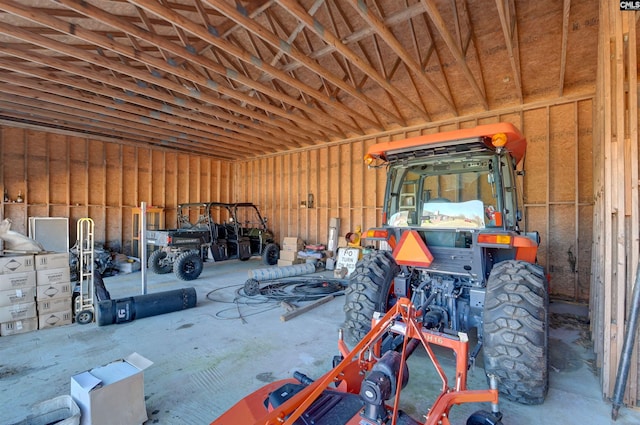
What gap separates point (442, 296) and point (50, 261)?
16.3ft

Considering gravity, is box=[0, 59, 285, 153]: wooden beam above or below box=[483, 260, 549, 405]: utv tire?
above

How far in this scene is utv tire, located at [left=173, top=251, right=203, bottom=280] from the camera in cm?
675

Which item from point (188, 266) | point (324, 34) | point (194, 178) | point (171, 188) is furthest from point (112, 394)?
point (194, 178)

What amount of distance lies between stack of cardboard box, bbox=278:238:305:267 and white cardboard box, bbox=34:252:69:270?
18.1ft

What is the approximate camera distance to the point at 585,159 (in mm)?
5492

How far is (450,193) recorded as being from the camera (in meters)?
3.38

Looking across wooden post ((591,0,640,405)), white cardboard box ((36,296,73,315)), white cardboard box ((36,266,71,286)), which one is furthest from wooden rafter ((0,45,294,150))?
wooden post ((591,0,640,405))

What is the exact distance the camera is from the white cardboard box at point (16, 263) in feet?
11.9

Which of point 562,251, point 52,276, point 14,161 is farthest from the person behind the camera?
point 14,161

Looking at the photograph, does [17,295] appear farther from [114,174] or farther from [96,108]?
[114,174]

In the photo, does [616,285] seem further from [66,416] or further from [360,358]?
[66,416]

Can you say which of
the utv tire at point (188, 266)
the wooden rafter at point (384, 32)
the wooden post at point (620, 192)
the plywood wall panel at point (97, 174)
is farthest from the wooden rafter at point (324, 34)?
the plywood wall panel at point (97, 174)

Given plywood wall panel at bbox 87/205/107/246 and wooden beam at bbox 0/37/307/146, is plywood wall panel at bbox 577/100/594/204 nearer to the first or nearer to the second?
wooden beam at bbox 0/37/307/146

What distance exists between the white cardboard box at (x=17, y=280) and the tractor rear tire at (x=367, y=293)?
4.06 m
